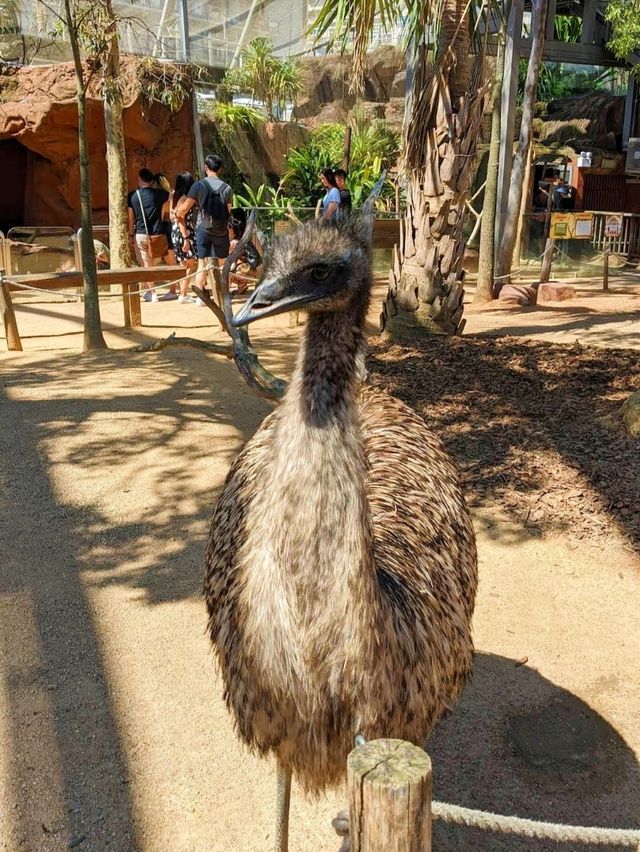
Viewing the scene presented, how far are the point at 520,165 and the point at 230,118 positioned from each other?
333 inches

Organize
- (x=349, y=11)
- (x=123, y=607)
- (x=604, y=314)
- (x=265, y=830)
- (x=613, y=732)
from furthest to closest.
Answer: (x=604, y=314), (x=349, y=11), (x=123, y=607), (x=613, y=732), (x=265, y=830)

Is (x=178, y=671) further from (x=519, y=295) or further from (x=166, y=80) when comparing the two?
(x=166, y=80)

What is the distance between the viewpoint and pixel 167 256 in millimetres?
14250

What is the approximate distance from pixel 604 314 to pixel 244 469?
31.1 feet

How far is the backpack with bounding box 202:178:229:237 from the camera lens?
11.0m

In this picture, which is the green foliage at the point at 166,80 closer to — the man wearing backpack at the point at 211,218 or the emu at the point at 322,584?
the man wearing backpack at the point at 211,218

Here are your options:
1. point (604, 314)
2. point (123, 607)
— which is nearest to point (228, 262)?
point (123, 607)

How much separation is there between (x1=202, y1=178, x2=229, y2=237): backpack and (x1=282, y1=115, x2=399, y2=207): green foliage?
6.36 m

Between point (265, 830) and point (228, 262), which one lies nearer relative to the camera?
point (265, 830)

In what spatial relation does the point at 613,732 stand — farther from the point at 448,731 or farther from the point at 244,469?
the point at 244,469

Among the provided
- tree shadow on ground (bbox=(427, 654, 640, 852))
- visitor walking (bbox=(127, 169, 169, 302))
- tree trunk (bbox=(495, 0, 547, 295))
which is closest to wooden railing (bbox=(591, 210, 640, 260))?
tree trunk (bbox=(495, 0, 547, 295))

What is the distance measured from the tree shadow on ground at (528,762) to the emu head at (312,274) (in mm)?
1930

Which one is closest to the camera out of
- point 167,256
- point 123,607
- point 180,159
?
point 123,607

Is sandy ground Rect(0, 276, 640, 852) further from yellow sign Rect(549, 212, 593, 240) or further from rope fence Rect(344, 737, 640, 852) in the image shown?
yellow sign Rect(549, 212, 593, 240)
